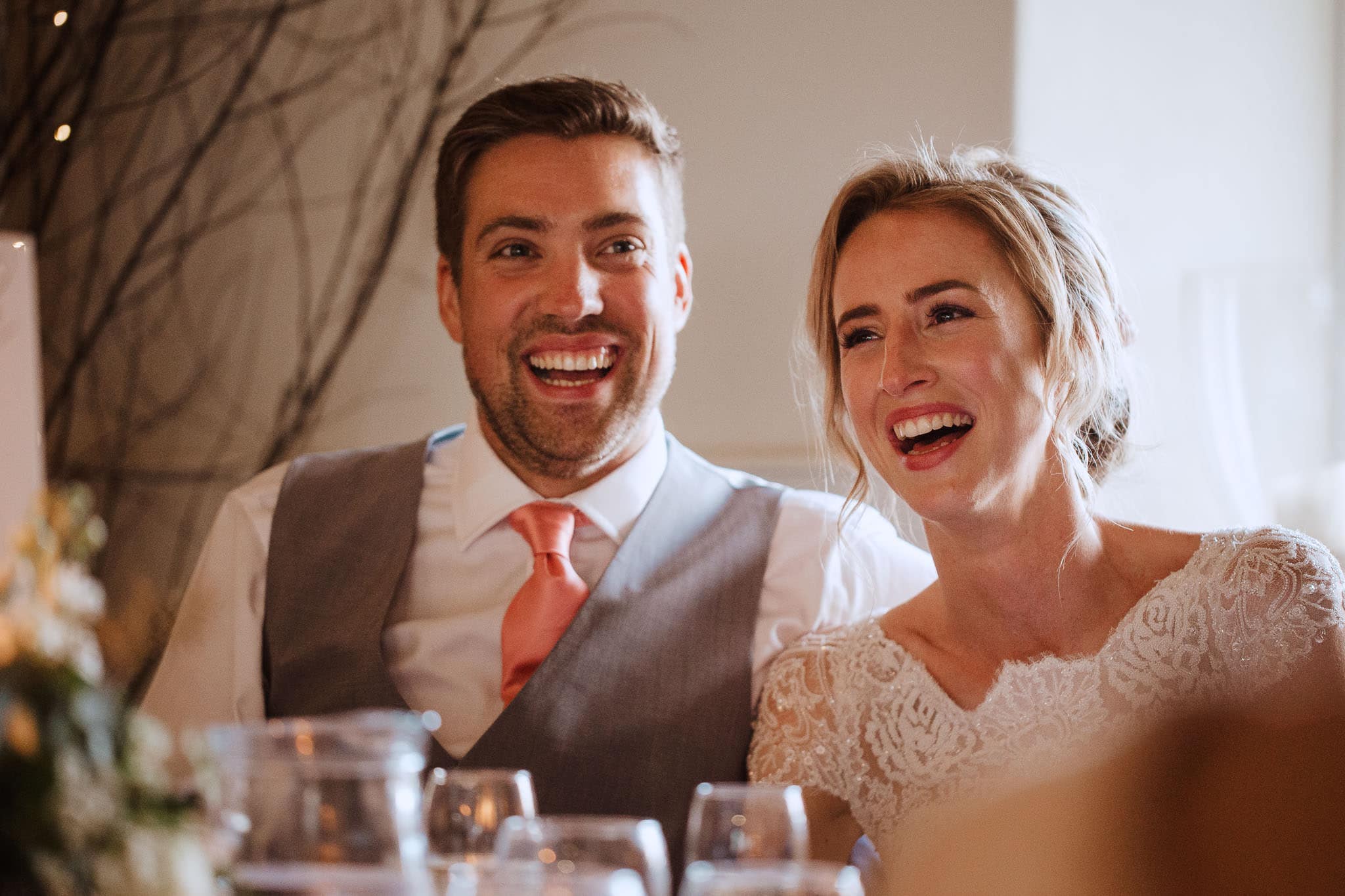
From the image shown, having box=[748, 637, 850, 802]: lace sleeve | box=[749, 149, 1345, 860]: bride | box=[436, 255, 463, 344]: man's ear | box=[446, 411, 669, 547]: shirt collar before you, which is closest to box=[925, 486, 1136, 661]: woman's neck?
box=[749, 149, 1345, 860]: bride

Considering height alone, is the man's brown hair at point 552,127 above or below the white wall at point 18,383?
above

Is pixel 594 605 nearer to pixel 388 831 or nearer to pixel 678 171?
pixel 678 171

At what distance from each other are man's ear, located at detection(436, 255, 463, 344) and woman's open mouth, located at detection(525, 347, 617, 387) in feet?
0.70

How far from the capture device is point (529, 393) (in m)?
2.04

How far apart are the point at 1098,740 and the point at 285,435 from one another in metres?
1.90

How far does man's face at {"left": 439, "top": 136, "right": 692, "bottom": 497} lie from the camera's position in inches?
79.7

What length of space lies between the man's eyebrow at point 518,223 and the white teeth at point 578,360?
19cm

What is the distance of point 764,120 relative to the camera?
2486mm

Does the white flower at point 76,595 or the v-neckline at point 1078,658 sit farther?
the v-neckline at point 1078,658

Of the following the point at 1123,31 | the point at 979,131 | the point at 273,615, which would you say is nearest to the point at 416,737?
the point at 273,615

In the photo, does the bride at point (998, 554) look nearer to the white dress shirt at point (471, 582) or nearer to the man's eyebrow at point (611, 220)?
the white dress shirt at point (471, 582)

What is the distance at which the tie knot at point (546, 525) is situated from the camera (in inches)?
75.6

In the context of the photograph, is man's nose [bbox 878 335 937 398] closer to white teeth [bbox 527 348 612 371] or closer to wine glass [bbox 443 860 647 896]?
white teeth [bbox 527 348 612 371]

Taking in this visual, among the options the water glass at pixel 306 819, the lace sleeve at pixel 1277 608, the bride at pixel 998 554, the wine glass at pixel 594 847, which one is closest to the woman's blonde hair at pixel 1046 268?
the bride at pixel 998 554
